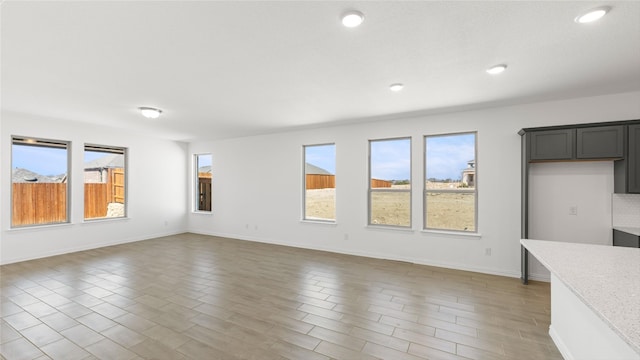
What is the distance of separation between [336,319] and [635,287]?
219cm

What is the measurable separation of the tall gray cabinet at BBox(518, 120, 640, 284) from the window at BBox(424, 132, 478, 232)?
727mm

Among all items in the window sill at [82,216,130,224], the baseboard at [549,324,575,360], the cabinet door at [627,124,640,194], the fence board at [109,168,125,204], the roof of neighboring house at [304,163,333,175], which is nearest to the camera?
the baseboard at [549,324,575,360]

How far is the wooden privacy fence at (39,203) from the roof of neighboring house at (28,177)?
0.23ft

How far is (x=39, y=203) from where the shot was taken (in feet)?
16.9

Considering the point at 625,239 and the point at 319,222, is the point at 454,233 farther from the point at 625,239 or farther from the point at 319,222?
the point at 319,222

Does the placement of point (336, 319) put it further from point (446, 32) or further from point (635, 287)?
point (446, 32)

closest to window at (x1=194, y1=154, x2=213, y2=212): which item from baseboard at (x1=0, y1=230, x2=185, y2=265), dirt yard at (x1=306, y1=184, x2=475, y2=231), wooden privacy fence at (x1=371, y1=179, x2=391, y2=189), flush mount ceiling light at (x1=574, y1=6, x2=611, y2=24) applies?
baseboard at (x1=0, y1=230, x2=185, y2=265)

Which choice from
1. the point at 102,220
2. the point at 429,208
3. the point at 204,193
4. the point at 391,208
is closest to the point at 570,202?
the point at 429,208

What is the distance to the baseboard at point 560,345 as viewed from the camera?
213cm

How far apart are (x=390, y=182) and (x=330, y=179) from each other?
50.0 inches

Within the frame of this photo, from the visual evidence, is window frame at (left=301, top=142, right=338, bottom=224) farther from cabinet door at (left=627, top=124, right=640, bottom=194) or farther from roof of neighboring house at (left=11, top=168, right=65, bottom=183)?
roof of neighboring house at (left=11, top=168, right=65, bottom=183)

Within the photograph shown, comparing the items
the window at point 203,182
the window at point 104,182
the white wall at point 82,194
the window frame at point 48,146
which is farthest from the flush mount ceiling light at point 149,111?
the window at point 203,182

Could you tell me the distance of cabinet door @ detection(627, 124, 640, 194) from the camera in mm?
3211

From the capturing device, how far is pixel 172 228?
743 centimetres
